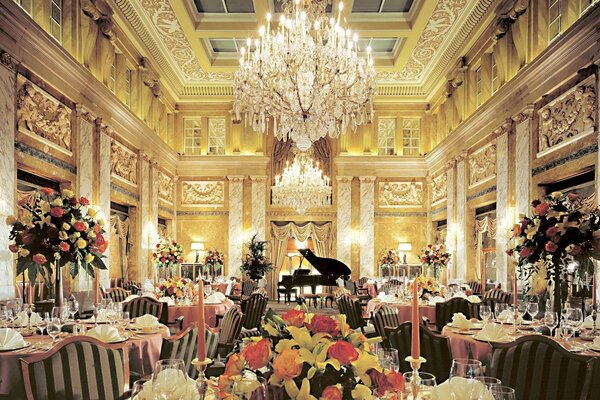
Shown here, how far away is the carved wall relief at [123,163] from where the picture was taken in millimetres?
10891

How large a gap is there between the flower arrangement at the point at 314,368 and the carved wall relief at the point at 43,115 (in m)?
6.86

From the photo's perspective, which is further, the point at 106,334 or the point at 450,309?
the point at 450,309

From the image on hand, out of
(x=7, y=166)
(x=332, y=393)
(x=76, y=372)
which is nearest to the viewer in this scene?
(x=332, y=393)

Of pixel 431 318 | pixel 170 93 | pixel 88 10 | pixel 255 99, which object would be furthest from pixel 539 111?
pixel 170 93

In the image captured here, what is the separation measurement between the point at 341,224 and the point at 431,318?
29.8 feet

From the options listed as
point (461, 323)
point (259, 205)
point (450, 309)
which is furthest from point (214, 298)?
point (259, 205)

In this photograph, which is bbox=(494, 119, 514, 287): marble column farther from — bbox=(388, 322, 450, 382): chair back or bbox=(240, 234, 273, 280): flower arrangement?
bbox=(240, 234, 273, 280): flower arrangement

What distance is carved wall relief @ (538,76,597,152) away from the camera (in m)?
7.10

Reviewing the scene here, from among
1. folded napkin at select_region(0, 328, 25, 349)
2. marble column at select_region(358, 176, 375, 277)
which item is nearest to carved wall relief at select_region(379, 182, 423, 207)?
marble column at select_region(358, 176, 375, 277)

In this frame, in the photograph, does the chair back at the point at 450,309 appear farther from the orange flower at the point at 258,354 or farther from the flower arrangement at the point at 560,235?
the orange flower at the point at 258,354

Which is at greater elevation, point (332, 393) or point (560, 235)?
point (560, 235)

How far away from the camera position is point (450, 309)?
677 cm

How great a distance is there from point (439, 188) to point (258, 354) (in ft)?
47.0

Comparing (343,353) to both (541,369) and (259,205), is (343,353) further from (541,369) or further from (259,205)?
(259,205)
